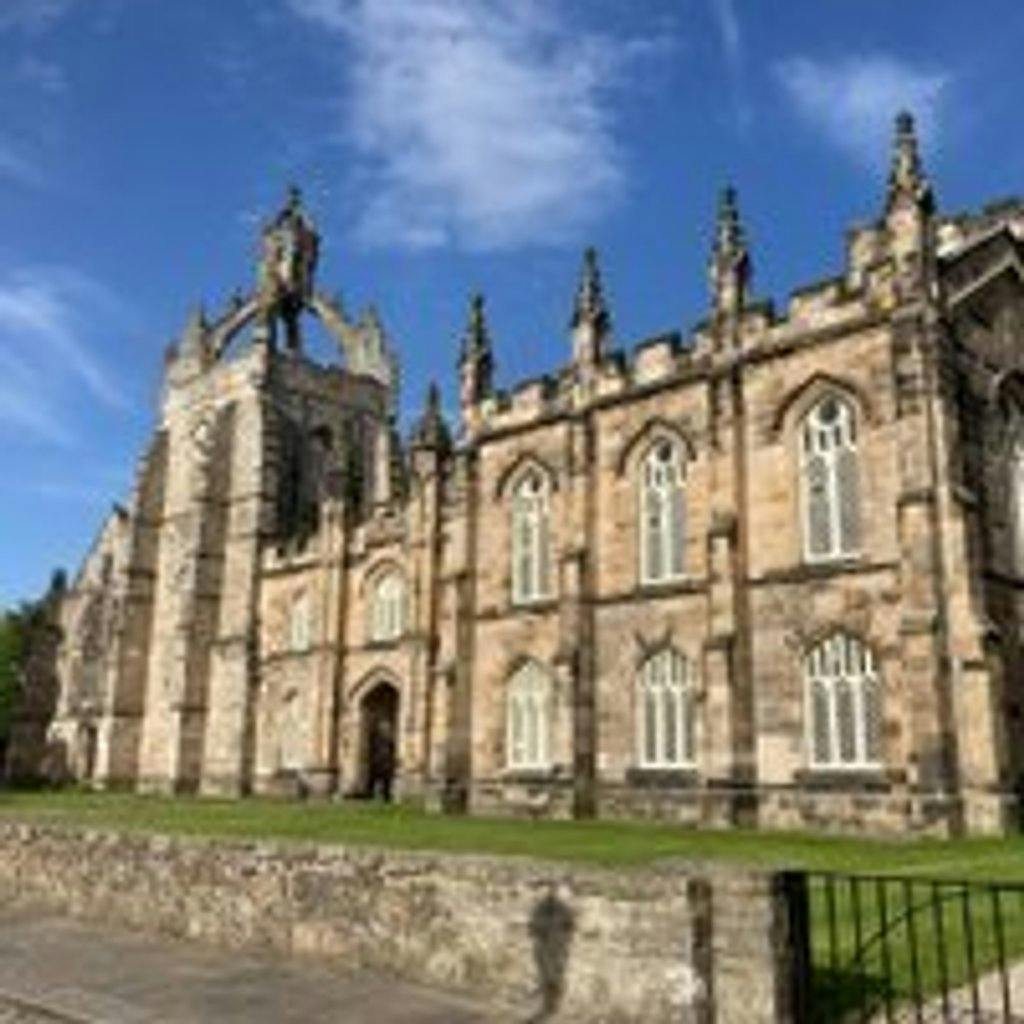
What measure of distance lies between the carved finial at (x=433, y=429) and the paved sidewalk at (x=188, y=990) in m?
23.4

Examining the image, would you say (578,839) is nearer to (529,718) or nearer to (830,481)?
(529,718)

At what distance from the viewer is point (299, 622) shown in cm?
4328

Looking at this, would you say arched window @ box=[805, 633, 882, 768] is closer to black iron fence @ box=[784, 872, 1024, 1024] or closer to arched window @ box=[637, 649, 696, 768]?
arched window @ box=[637, 649, 696, 768]

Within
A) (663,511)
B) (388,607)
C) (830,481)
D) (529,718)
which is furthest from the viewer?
(388,607)

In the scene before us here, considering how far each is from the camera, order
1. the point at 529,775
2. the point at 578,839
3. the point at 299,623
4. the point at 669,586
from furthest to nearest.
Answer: the point at 299,623, the point at 529,775, the point at 669,586, the point at 578,839

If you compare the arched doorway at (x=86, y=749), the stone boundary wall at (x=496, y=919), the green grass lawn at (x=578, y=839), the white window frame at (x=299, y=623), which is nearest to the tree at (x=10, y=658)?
the arched doorway at (x=86, y=749)

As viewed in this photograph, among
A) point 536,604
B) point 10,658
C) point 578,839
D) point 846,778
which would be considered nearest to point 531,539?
point 536,604

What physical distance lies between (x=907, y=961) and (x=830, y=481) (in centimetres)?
1564

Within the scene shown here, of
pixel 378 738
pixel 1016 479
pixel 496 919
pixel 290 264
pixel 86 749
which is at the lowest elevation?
pixel 496 919

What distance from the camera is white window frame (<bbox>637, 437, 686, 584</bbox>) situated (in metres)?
27.8

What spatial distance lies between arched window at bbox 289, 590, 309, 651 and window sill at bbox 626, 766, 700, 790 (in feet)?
61.4

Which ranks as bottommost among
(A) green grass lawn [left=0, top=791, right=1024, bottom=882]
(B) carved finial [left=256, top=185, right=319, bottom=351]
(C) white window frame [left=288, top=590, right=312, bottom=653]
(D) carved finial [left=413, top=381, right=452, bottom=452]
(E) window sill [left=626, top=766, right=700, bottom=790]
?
(A) green grass lawn [left=0, top=791, right=1024, bottom=882]

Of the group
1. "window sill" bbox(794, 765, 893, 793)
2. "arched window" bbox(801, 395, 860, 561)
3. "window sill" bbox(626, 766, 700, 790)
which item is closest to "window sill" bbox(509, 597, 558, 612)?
"window sill" bbox(626, 766, 700, 790)

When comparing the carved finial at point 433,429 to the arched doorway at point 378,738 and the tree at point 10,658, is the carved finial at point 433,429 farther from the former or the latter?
the tree at point 10,658
